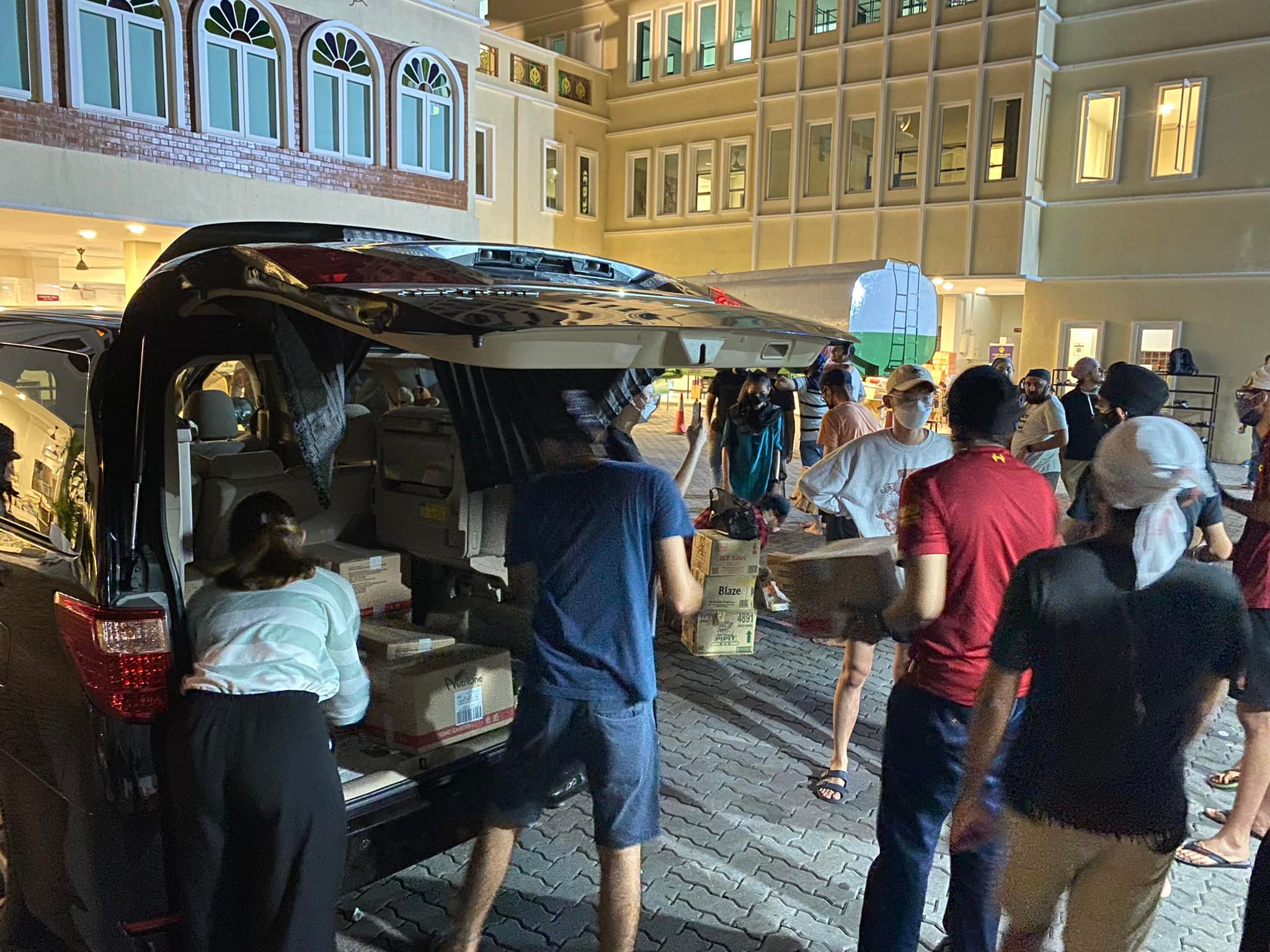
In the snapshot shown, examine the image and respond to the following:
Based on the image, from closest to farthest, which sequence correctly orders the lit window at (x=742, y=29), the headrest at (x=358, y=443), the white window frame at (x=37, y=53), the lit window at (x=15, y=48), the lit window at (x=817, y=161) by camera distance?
1. the headrest at (x=358, y=443)
2. the lit window at (x=15, y=48)
3. the white window frame at (x=37, y=53)
4. the lit window at (x=817, y=161)
5. the lit window at (x=742, y=29)

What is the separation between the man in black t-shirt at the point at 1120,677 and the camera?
215 centimetres

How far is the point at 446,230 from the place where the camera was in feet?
57.3

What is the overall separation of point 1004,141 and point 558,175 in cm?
1150

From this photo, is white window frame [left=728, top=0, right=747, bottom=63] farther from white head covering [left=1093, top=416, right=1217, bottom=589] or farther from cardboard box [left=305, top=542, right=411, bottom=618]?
white head covering [left=1093, top=416, right=1217, bottom=589]

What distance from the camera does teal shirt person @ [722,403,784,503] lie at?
7.36 metres

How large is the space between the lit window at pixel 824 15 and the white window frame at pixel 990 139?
352 centimetres

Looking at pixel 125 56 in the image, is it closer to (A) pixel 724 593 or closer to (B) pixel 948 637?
(A) pixel 724 593

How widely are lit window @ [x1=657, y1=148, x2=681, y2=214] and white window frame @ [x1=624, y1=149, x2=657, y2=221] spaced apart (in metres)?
0.19

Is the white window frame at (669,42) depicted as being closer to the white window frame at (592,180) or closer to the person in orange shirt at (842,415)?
the white window frame at (592,180)

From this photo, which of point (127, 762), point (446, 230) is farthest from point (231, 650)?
point (446, 230)

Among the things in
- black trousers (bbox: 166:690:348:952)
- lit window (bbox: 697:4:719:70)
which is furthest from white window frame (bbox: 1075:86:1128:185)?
black trousers (bbox: 166:690:348:952)

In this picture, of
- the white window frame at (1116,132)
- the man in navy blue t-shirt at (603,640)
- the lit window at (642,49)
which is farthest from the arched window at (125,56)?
the white window frame at (1116,132)

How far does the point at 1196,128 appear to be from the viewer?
18.0 metres

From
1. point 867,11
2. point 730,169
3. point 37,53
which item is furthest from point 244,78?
point 867,11
